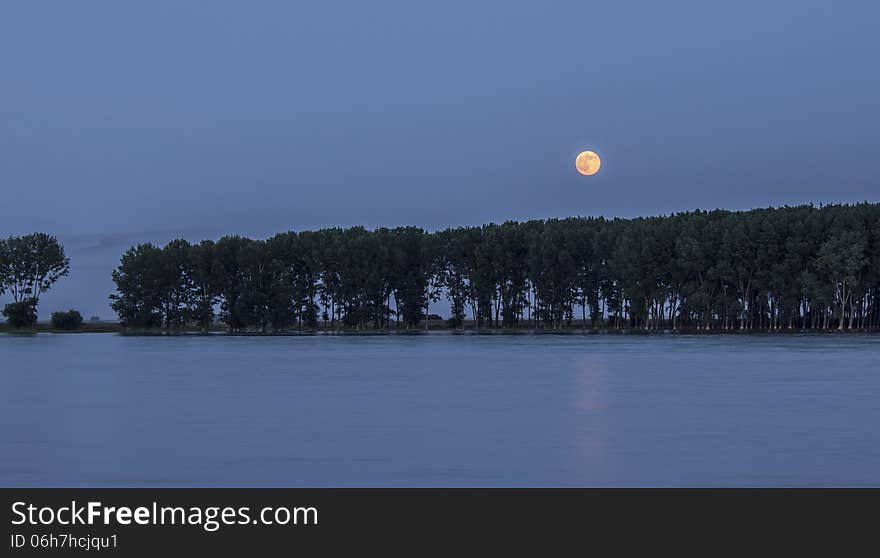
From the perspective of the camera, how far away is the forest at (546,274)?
379ft

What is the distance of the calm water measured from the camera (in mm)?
17578

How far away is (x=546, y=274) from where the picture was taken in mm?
130625

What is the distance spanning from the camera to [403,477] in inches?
675

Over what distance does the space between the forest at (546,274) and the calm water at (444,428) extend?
2798 inches

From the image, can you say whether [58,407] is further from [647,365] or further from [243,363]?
[647,365]
